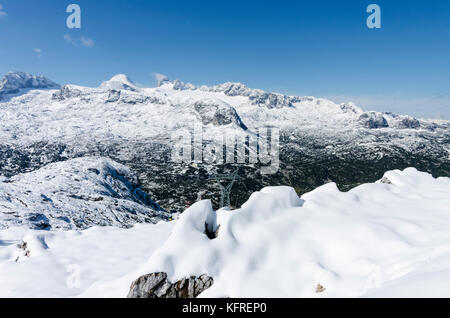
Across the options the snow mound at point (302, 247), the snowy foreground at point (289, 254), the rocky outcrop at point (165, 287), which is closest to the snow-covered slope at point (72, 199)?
the snowy foreground at point (289, 254)

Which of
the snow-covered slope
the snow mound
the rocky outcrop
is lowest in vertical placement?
the snow-covered slope

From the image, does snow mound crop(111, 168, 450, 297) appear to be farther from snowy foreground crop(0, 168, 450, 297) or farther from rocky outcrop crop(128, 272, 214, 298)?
rocky outcrop crop(128, 272, 214, 298)

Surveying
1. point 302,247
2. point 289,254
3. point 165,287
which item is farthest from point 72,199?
point 302,247

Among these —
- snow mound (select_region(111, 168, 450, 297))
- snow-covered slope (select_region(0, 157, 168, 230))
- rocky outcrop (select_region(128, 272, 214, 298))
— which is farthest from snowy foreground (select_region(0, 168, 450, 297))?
snow-covered slope (select_region(0, 157, 168, 230))

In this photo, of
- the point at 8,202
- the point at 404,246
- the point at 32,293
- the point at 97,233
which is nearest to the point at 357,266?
the point at 404,246

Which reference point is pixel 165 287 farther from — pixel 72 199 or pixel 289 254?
pixel 72 199

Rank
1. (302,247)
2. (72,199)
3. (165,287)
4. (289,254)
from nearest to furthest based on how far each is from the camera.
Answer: (165,287) < (289,254) < (302,247) < (72,199)
